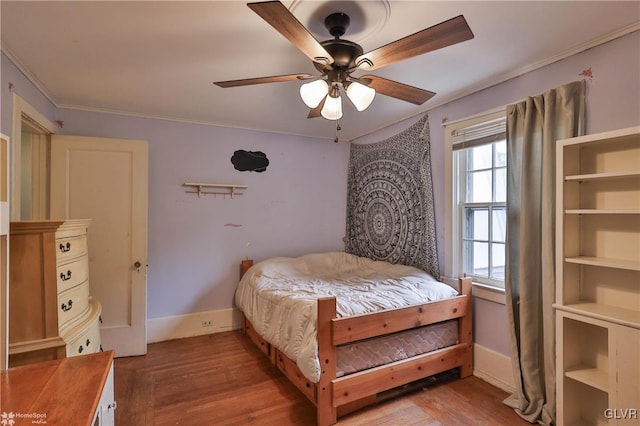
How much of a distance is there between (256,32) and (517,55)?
1.68m

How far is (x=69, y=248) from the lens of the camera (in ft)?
5.94

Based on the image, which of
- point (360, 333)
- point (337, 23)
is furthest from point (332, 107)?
point (360, 333)

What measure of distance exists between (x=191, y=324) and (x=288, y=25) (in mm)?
3227

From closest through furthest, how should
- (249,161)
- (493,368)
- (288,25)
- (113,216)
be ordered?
(288,25), (493,368), (113,216), (249,161)

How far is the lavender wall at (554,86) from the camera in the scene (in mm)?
1767

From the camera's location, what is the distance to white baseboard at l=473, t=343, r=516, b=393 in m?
2.35

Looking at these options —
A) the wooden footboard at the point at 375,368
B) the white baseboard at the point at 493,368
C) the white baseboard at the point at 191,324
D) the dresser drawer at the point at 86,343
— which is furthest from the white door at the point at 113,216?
the white baseboard at the point at 493,368

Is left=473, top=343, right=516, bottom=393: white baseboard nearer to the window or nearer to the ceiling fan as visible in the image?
the window

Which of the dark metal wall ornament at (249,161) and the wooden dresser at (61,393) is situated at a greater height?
the dark metal wall ornament at (249,161)

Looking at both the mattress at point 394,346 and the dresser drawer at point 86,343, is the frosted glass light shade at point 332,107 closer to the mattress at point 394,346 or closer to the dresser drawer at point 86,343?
the mattress at point 394,346

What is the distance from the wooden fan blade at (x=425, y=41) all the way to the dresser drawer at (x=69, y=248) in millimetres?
1848

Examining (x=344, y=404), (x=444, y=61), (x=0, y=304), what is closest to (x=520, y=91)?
(x=444, y=61)

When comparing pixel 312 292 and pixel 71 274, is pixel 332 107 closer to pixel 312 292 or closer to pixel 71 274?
pixel 312 292

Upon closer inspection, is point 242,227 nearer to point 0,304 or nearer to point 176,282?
point 176,282
